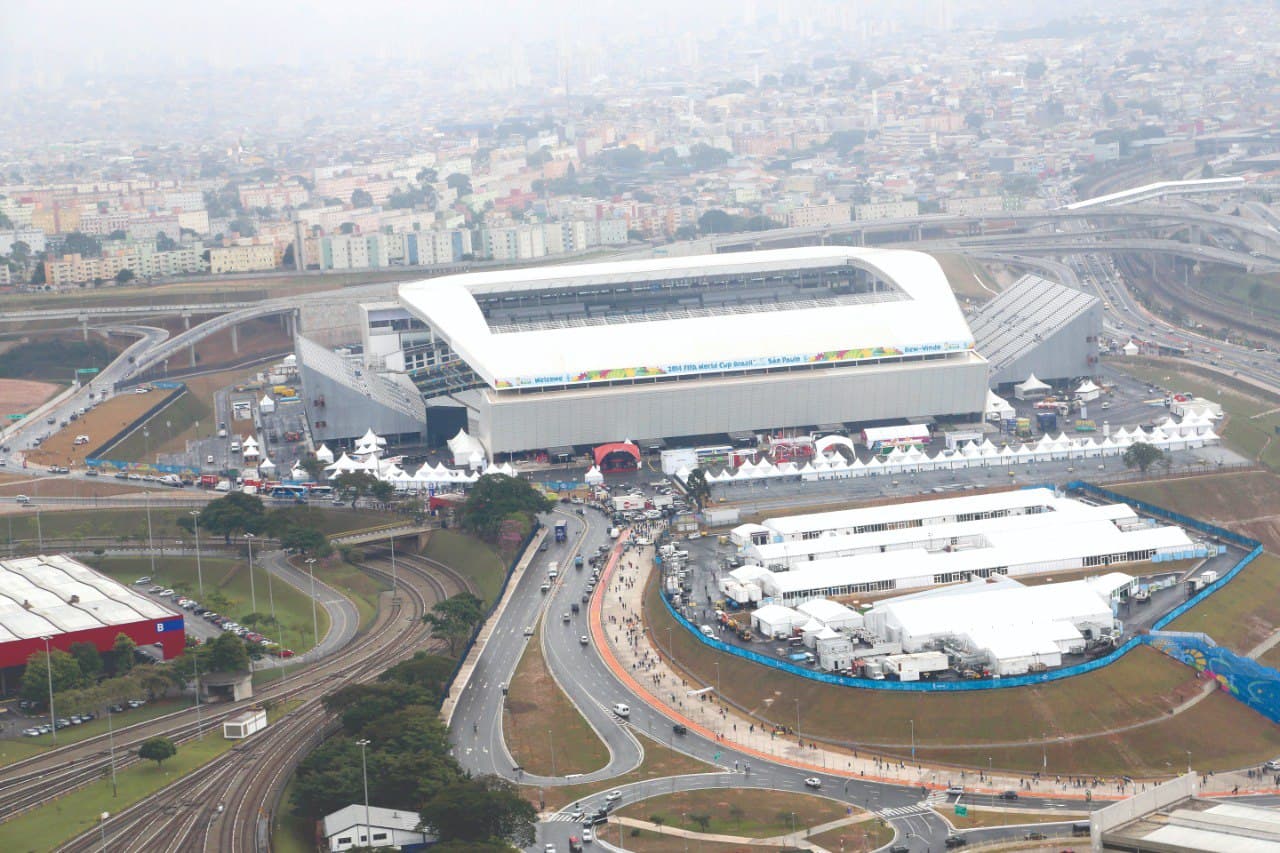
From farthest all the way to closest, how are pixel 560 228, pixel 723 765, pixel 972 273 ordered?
1. pixel 560 228
2. pixel 972 273
3. pixel 723 765

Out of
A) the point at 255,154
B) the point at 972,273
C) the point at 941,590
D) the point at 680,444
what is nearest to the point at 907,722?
the point at 941,590

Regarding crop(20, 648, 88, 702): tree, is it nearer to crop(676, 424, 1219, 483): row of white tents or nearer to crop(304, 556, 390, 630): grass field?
crop(304, 556, 390, 630): grass field

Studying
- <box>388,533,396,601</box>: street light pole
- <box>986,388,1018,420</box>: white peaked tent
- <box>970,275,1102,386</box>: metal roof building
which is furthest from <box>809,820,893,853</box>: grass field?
<box>970,275,1102,386</box>: metal roof building

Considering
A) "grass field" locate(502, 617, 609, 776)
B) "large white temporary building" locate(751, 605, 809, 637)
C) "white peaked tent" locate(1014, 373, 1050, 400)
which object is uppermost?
"white peaked tent" locate(1014, 373, 1050, 400)

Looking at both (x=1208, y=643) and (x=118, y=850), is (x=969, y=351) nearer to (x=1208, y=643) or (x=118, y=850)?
(x=1208, y=643)

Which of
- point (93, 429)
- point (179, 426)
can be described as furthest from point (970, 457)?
point (93, 429)

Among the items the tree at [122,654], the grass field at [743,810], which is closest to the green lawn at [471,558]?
the tree at [122,654]
